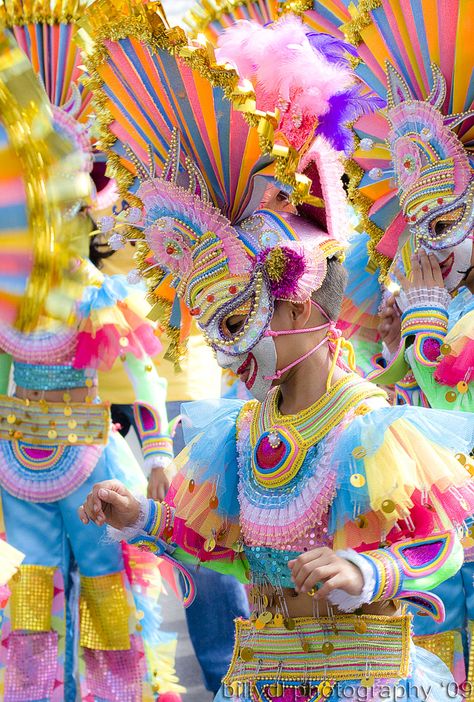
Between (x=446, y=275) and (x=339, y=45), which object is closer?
(x=339, y=45)

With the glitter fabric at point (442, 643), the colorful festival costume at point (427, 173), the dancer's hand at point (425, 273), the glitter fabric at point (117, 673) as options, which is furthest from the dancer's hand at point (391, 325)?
the glitter fabric at point (117, 673)

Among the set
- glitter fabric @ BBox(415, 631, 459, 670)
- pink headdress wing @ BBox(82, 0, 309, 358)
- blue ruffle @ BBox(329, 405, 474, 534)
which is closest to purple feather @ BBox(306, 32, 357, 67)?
pink headdress wing @ BBox(82, 0, 309, 358)

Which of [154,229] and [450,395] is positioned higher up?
[154,229]

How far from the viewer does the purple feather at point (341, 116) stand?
9.04 feet

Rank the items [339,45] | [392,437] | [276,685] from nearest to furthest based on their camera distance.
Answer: [392,437] → [276,685] → [339,45]

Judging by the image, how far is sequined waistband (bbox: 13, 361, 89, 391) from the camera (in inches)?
180

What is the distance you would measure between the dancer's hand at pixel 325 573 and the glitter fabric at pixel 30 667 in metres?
2.38

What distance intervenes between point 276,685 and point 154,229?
3.76 feet

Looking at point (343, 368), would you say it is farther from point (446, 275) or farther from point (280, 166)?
point (446, 275)

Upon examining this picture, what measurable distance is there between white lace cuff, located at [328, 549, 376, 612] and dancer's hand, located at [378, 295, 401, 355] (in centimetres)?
171

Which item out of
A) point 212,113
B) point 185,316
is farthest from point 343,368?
point 212,113

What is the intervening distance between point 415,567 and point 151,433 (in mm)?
2494

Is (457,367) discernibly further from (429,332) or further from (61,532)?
(61,532)

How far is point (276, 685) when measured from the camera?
2666 millimetres
